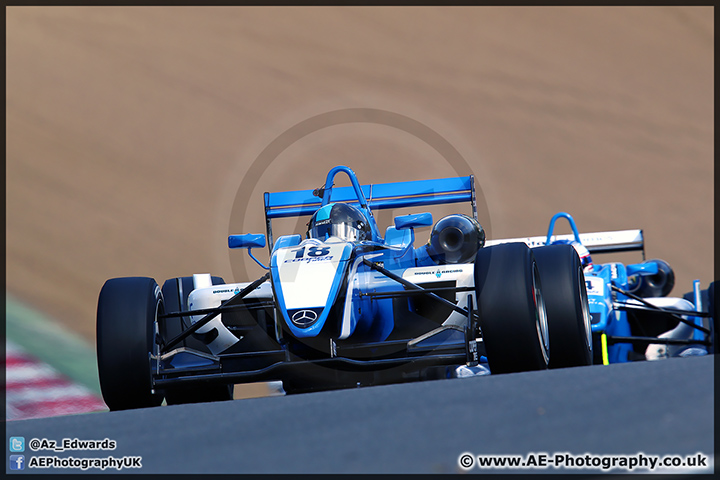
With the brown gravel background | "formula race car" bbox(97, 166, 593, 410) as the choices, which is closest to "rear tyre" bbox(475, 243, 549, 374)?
"formula race car" bbox(97, 166, 593, 410)

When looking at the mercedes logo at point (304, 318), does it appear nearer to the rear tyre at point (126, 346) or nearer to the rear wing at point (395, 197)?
the rear tyre at point (126, 346)

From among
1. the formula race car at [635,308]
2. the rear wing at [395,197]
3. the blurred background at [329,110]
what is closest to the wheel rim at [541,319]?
the rear wing at [395,197]

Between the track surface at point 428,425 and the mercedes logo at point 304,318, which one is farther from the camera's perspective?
the mercedes logo at point 304,318

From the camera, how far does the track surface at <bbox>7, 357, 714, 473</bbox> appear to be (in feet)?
8.00

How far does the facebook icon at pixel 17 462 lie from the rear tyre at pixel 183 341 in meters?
3.46

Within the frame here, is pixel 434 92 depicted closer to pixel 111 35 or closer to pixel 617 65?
pixel 617 65

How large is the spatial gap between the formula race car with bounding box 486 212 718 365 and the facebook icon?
16.7ft

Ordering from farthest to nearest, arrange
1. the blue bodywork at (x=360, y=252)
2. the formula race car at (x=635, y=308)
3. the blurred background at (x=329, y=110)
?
the blurred background at (x=329, y=110)
the formula race car at (x=635, y=308)
the blue bodywork at (x=360, y=252)

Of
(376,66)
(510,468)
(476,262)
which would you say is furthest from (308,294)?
(376,66)

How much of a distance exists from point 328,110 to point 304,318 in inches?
861

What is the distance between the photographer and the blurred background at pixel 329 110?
68.1 feet

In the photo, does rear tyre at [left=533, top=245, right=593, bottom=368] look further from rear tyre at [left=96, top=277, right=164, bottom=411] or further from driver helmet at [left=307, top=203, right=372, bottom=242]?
rear tyre at [left=96, top=277, right=164, bottom=411]

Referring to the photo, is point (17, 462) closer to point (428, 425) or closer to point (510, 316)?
point (428, 425)

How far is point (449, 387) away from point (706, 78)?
88.0 ft
